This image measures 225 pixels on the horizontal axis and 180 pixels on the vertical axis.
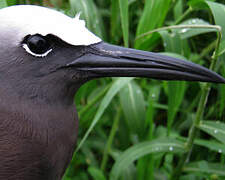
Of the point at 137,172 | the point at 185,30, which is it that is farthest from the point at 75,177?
the point at 185,30

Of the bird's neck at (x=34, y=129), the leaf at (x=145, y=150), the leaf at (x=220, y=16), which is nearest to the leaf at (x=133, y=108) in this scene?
the leaf at (x=145, y=150)

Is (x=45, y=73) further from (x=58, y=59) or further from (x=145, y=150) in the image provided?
(x=145, y=150)

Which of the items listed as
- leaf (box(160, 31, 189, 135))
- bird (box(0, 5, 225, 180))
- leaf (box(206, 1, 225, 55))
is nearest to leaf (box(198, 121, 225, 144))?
leaf (box(160, 31, 189, 135))

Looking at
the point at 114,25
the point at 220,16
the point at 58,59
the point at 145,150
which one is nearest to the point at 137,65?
the point at 58,59

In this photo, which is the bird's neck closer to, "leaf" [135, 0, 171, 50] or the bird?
the bird

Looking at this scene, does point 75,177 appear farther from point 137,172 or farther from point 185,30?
point 185,30
